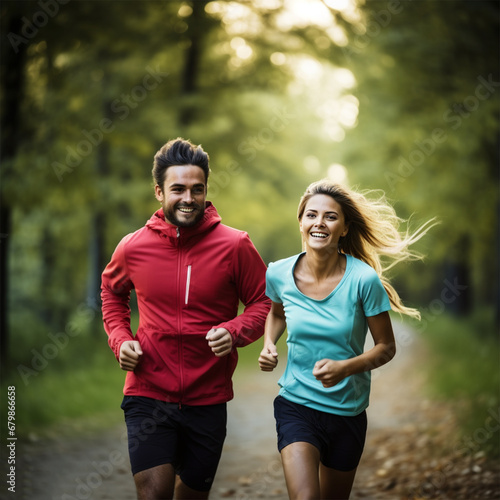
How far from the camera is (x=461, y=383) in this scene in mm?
10062

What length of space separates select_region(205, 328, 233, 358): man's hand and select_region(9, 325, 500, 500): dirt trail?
2935 millimetres

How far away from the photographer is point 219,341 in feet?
12.1

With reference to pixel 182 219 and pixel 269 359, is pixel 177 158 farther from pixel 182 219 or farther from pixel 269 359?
pixel 269 359

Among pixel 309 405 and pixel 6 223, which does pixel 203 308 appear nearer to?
pixel 309 405

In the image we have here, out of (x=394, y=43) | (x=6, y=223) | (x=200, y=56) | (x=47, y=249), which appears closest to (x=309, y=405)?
(x=394, y=43)

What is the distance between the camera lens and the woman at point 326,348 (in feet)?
11.8

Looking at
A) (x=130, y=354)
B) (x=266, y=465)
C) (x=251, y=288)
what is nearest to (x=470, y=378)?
(x=266, y=465)

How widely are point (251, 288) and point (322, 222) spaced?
0.63 metres

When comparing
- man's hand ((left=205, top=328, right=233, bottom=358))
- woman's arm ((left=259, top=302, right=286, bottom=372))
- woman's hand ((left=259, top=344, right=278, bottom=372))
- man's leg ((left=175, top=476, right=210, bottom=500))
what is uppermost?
Result: woman's arm ((left=259, top=302, right=286, bottom=372))

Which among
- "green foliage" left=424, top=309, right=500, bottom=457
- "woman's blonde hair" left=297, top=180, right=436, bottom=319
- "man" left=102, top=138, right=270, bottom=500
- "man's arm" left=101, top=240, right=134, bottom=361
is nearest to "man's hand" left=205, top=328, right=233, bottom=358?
"man" left=102, top=138, right=270, bottom=500

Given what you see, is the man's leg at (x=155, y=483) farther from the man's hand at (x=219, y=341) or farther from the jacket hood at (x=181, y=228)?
the jacket hood at (x=181, y=228)

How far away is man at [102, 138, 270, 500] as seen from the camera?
3.88 meters

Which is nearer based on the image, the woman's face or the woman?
the woman

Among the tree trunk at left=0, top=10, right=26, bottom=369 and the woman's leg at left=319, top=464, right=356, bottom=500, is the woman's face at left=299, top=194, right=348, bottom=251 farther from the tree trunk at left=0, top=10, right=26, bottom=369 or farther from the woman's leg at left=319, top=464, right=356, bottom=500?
the tree trunk at left=0, top=10, right=26, bottom=369
